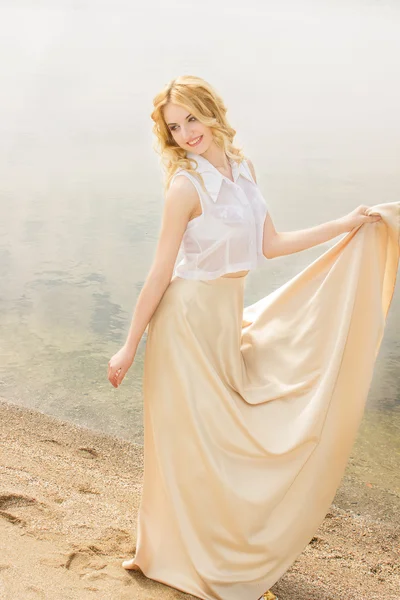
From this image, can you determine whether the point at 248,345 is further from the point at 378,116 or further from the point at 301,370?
the point at 378,116

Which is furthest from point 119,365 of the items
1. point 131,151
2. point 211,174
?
point 131,151

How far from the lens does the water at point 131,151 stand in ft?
19.6

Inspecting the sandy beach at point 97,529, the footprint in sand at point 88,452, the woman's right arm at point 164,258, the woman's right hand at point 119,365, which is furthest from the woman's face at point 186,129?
the footprint in sand at point 88,452

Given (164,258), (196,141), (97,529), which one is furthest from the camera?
(97,529)

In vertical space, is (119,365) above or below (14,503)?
above

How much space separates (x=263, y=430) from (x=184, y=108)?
1.12 m

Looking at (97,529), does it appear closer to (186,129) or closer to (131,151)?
(186,129)

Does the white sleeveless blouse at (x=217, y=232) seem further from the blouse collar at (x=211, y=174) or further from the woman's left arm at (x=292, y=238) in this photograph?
the woman's left arm at (x=292, y=238)

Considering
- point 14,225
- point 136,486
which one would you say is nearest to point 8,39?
point 14,225

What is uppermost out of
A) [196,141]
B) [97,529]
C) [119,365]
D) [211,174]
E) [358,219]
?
[196,141]

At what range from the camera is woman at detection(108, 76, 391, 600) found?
2.61 meters

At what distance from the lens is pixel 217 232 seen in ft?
8.57

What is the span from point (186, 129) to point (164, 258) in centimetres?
45

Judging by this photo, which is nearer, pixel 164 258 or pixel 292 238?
pixel 164 258
